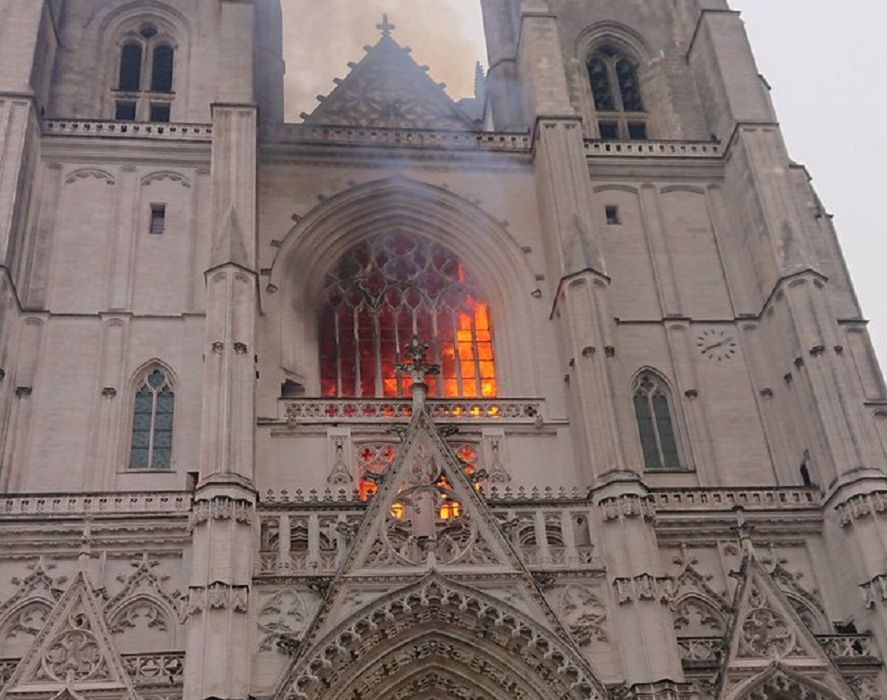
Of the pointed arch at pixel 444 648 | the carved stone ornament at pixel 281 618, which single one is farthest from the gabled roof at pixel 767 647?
the carved stone ornament at pixel 281 618

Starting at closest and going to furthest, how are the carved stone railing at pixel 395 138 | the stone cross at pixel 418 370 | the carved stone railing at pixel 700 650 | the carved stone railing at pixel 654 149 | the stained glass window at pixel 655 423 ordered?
the carved stone railing at pixel 700 650 → the stone cross at pixel 418 370 → the stained glass window at pixel 655 423 → the carved stone railing at pixel 395 138 → the carved stone railing at pixel 654 149

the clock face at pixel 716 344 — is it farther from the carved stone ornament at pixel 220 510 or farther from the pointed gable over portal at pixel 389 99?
the carved stone ornament at pixel 220 510

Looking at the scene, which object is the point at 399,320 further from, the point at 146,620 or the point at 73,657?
the point at 73,657

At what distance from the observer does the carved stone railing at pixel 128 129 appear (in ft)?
81.6

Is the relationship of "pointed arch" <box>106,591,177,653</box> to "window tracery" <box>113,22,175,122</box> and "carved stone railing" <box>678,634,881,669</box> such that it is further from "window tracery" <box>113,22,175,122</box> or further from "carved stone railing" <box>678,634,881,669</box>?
"window tracery" <box>113,22,175,122</box>

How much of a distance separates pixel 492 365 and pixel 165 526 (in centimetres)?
795

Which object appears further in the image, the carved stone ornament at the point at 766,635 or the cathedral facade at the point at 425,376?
the carved stone ornament at the point at 766,635

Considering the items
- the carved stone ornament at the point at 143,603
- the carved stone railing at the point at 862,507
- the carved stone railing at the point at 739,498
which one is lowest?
the carved stone ornament at the point at 143,603

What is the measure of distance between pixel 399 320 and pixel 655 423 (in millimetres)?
5873

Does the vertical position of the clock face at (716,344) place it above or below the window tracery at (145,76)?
below

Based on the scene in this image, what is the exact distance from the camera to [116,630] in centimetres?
1892

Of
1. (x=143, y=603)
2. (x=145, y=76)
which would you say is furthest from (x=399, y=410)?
(x=145, y=76)

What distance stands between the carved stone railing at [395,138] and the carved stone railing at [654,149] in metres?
1.63

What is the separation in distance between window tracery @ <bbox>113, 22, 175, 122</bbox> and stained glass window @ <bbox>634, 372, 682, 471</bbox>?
12.5m
